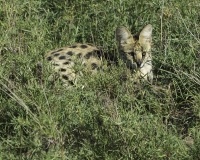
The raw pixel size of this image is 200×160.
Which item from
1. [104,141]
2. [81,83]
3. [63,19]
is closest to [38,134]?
[104,141]

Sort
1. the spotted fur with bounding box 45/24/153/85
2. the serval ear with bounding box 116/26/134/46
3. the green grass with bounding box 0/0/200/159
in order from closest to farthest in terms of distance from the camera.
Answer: the green grass with bounding box 0/0/200/159, the spotted fur with bounding box 45/24/153/85, the serval ear with bounding box 116/26/134/46

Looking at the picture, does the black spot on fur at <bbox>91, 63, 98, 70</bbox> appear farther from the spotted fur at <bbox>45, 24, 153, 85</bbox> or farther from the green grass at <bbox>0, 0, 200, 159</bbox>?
the green grass at <bbox>0, 0, 200, 159</bbox>

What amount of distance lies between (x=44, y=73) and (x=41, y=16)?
224 centimetres

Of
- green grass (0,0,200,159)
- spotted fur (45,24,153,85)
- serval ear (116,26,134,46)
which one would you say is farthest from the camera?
serval ear (116,26,134,46)

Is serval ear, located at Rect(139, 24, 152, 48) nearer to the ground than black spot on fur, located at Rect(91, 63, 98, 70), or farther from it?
farther from it

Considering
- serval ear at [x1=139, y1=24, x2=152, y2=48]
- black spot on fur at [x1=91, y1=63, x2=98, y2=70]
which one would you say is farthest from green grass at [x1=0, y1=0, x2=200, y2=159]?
black spot on fur at [x1=91, y1=63, x2=98, y2=70]

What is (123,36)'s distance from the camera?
273 inches

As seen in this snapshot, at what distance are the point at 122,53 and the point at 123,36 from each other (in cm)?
23

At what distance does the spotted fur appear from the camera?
6.75 m

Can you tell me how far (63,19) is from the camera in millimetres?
7461

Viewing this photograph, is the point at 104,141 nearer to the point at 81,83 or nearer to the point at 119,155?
the point at 119,155

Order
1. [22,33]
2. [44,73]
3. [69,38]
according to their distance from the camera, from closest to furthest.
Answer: [44,73], [22,33], [69,38]

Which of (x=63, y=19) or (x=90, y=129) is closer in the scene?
(x=90, y=129)

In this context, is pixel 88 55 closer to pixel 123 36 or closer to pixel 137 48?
pixel 123 36
